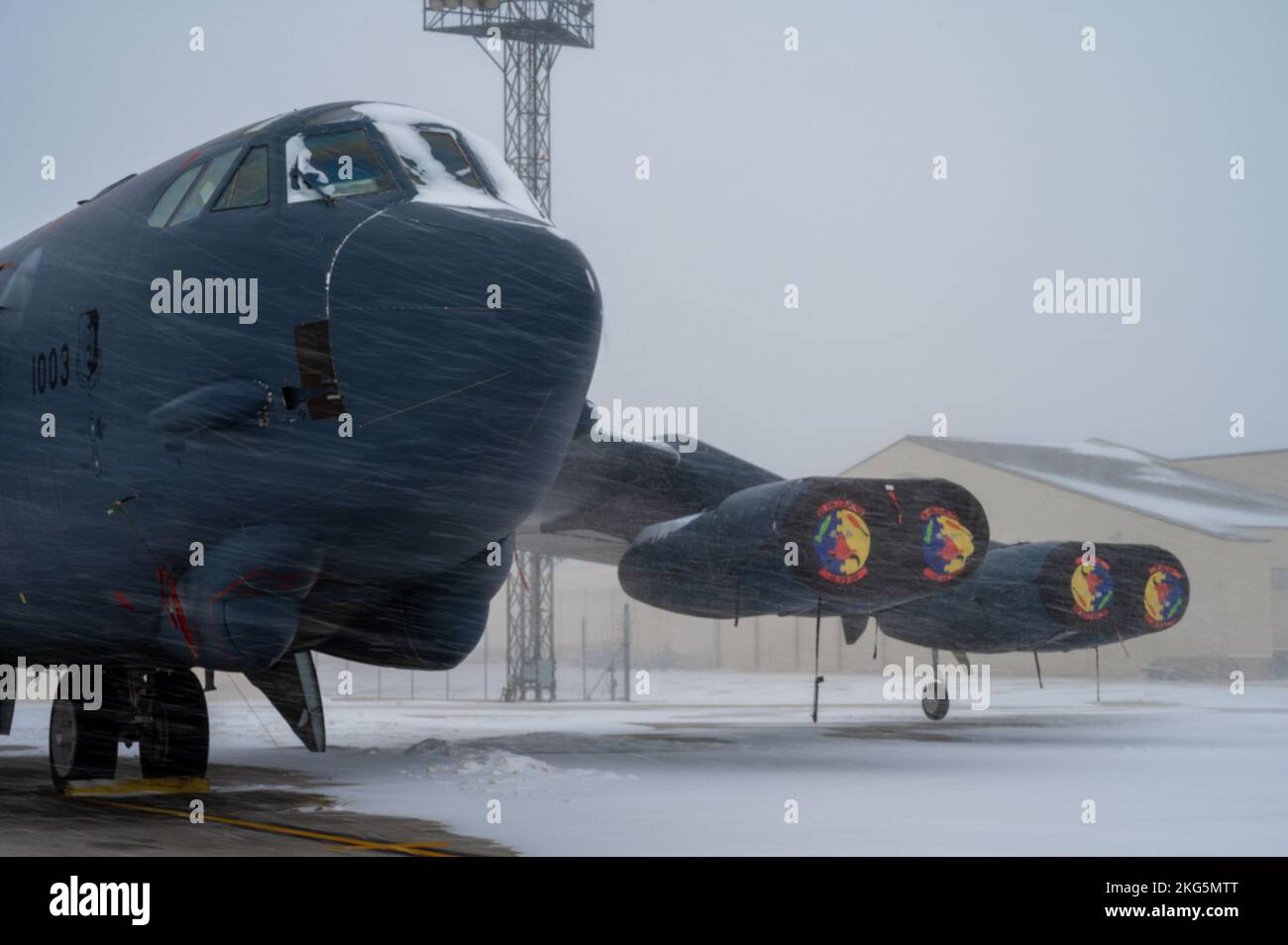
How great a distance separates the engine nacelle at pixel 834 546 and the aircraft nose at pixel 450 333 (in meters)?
5.01

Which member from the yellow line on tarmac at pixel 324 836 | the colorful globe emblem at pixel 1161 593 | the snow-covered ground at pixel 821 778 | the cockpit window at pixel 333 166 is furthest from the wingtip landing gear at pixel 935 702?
the cockpit window at pixel 333 166

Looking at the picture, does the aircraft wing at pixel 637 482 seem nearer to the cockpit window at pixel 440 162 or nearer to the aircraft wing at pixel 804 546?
the aircraft wing at pixel 804 546

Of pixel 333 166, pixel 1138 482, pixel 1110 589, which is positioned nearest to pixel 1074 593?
pixel 1110 589

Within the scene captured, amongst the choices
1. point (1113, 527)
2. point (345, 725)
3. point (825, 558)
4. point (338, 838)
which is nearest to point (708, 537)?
point (825, 558)

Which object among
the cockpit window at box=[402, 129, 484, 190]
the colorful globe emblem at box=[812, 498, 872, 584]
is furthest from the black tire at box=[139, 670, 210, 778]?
the colorful globe emblem at box=[812, 498, 872, 584]

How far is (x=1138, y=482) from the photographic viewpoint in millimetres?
46875

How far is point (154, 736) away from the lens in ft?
35.4

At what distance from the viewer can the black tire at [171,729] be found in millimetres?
10734

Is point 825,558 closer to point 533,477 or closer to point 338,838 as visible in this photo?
point 533,477

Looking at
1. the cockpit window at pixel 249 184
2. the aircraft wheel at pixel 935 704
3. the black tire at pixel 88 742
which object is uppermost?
the cockpit window at pixel 249 184

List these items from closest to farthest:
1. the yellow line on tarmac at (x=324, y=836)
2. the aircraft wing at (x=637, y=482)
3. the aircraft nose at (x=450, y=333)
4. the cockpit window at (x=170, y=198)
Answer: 1. the yellow line on tarmac at (x=324, y=836)
2. the aircraft nose at (x=450, y=333)
3. the cockpit window at (x=170, y=198)
4. the aircraft wing at (x=637, y=482)

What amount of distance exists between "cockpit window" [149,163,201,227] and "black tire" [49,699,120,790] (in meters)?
3.61

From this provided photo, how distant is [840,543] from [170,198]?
6.23m

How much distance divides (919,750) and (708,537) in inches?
125
